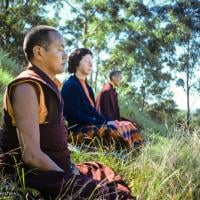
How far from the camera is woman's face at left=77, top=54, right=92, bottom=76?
6.10m

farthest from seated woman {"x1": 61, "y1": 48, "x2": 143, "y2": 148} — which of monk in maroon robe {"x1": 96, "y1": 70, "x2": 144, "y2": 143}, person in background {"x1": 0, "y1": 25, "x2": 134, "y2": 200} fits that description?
person in background {"x1": 0, "y1": 25, "x2": 134, "y2": 200}

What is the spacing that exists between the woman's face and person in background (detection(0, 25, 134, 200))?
2.71m

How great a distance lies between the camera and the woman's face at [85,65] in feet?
20.0

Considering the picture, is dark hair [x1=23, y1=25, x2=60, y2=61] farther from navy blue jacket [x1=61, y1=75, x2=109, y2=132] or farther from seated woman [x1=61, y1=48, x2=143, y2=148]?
navy blue jacket [x1=61, y1=75, x2=109, y2=132]

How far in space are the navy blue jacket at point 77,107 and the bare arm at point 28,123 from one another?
3.02 meters

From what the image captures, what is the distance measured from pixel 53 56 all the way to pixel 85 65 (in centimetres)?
289

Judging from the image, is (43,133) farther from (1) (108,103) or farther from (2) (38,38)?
(1) (108,103)

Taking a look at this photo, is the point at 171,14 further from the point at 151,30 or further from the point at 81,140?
the point at 81,140

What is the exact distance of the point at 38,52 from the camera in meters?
3.24

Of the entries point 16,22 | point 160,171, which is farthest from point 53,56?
point 16,22

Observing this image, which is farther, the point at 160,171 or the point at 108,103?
the point at 108,103

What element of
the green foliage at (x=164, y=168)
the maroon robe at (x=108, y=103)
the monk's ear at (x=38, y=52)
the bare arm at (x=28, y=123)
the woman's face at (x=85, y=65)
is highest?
the monk's ear at (x=38, y=52)

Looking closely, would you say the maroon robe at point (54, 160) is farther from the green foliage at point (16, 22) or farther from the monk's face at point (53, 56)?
the green foliage at point (16, 22)

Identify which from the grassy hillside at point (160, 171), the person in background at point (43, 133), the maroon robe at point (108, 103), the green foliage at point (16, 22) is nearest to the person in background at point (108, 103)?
the maroon robe at point (108, 103)
